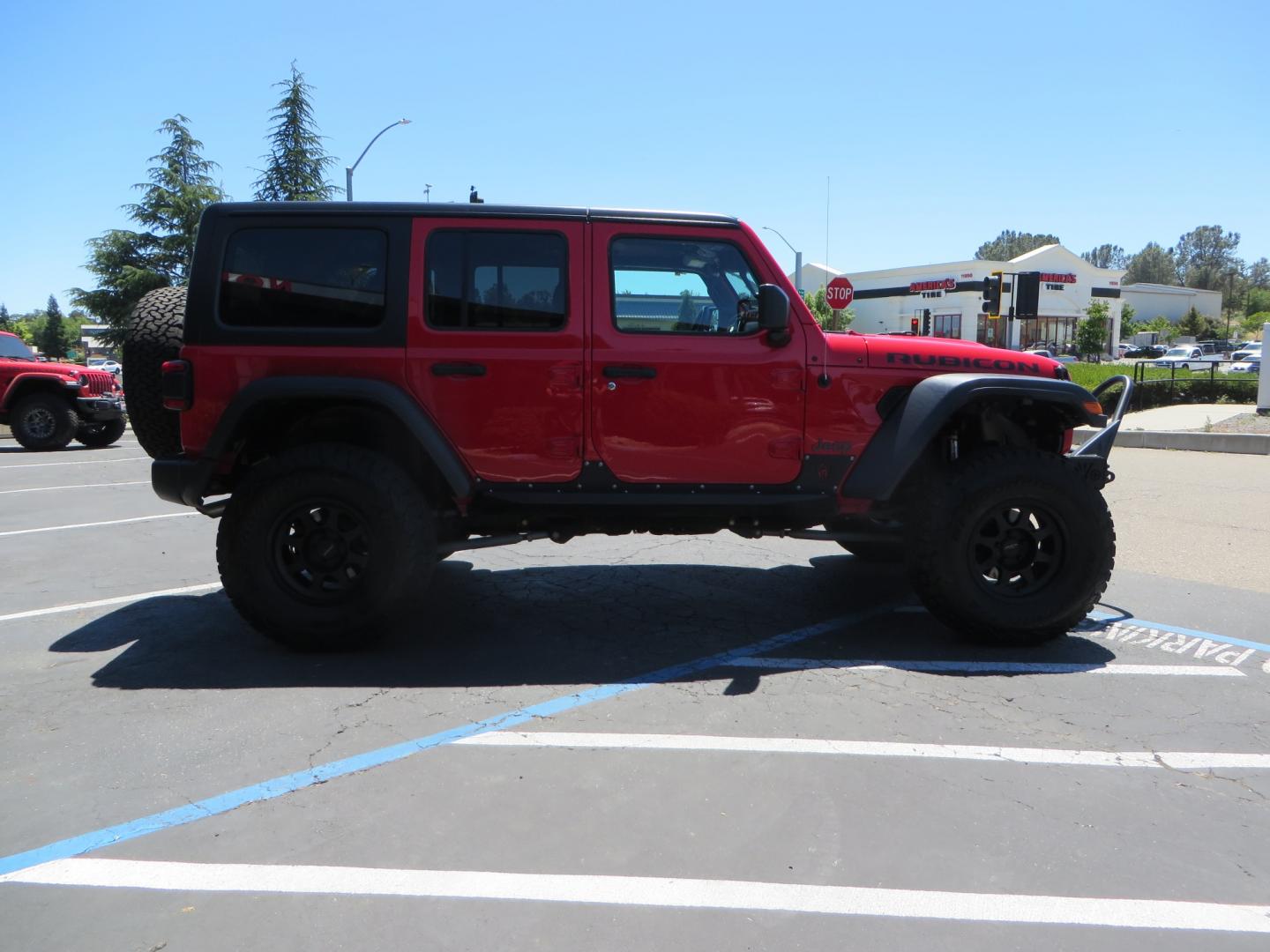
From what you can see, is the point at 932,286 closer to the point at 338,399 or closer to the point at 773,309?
the point at 773,309

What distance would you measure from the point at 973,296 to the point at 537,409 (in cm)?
5664

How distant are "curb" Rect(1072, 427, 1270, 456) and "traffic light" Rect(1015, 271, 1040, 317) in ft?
6.58

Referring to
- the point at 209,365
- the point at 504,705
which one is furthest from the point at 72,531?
the point at 504,705

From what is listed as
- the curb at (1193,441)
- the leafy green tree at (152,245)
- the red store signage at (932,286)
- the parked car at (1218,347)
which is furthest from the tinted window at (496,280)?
the parked car at (1218,347)

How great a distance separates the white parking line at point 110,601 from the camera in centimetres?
518

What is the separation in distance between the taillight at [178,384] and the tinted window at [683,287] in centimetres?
211

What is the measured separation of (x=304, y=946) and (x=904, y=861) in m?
1.65

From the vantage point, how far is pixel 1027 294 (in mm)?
13312

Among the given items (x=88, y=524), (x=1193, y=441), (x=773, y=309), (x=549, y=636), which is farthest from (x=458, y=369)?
(x=1193, y=441)

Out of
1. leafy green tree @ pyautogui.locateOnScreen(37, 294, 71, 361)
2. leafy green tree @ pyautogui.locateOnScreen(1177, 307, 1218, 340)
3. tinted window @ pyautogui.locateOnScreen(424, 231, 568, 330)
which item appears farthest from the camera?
leafy green tree @ pyautogui.locateOnScreen(37, 294, 71, 361)

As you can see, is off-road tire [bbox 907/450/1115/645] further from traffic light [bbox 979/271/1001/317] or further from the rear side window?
traffic light [bbox 979/271/1001/317]

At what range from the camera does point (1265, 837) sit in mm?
2857

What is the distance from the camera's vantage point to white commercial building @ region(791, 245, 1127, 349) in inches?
2211

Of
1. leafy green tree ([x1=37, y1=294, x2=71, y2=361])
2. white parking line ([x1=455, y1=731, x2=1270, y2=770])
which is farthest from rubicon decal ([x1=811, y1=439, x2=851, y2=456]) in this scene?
leafy green tree ([x1=37, y1=294, x2=71, y2=361])
